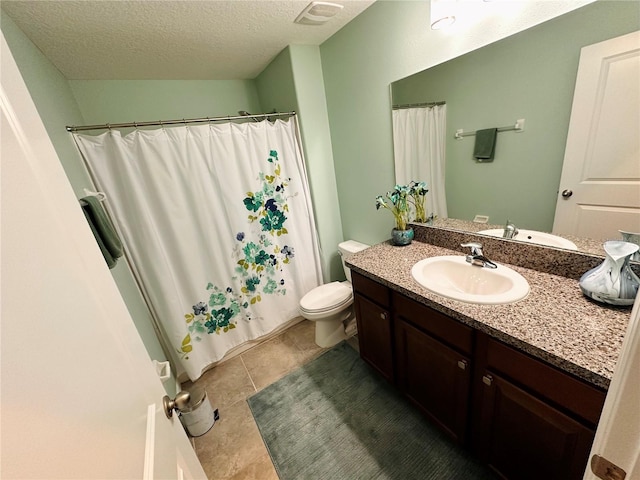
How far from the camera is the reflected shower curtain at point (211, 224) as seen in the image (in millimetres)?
1560

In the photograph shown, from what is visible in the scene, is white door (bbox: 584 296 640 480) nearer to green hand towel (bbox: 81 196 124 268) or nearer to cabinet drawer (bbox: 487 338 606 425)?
cabinet drawer (bbox: 487 338 606 425)

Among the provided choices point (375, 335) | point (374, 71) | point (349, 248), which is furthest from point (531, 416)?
point (374, 71)

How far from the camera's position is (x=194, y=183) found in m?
1.73

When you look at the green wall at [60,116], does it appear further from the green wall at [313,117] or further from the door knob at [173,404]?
the green wall at [313,117]

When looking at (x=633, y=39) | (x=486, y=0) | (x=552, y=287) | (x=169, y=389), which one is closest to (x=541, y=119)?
(x=633, y=39)

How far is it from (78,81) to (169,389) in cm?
220

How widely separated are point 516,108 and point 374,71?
861mm

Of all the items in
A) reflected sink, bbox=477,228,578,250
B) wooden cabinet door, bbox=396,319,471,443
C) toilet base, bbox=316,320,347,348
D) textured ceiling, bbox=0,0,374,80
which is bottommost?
toilet base, bbox=316,320,347,348

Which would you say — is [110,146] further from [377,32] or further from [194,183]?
[377,32]

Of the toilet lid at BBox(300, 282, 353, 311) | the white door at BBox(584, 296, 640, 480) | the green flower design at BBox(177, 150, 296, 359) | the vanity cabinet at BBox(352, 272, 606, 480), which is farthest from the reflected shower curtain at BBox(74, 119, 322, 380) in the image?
the white door at BBox(584, 296, 640, 480)

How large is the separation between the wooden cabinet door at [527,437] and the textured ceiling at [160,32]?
6.59 feet

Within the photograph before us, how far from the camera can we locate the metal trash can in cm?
147

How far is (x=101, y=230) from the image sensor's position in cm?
100

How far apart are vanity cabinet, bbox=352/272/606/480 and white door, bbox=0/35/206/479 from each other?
1.02 m
